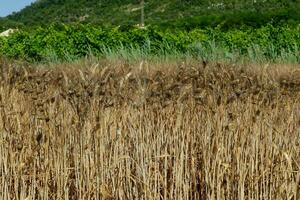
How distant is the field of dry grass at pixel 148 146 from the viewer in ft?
9.68

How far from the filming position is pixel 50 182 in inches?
124

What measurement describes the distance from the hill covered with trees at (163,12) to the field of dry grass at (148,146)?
19938 millimetres

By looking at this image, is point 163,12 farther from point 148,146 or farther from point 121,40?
point 148,146

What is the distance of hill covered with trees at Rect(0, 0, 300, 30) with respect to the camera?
2469 cm

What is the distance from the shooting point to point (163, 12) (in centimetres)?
4416

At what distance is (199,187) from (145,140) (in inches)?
13.8

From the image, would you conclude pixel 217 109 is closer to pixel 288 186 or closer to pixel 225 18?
pixel 288 186

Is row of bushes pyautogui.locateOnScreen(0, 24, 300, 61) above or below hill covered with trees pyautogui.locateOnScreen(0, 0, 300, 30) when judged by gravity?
above

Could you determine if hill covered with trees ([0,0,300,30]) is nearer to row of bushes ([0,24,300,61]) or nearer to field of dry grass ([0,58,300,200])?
row of bushes ([0,24,300,61])

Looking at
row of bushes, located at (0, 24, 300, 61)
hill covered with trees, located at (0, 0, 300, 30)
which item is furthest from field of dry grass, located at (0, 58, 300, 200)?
hill covered with trees, located at (0, 0, 300, 30)

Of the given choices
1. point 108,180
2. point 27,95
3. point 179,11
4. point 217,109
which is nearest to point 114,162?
point 108,180

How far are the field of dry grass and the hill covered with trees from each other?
1994cm

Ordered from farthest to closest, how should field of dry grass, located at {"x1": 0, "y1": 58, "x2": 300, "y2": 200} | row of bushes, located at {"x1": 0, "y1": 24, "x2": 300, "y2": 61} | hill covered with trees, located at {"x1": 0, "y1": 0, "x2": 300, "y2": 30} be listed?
hill covered with trees, located at {"x1": 0, "y1": 0, "x2": 300, "y2": 30}, row of bushes, located at {"x1": 0, "y1": 24, "x2": 300, "y2": 61}, field of dry grass, located at {"x1": 0, "y1": 58, "x2": 300, "y2": 200}

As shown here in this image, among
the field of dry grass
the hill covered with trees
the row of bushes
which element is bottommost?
the hill covered with trees
